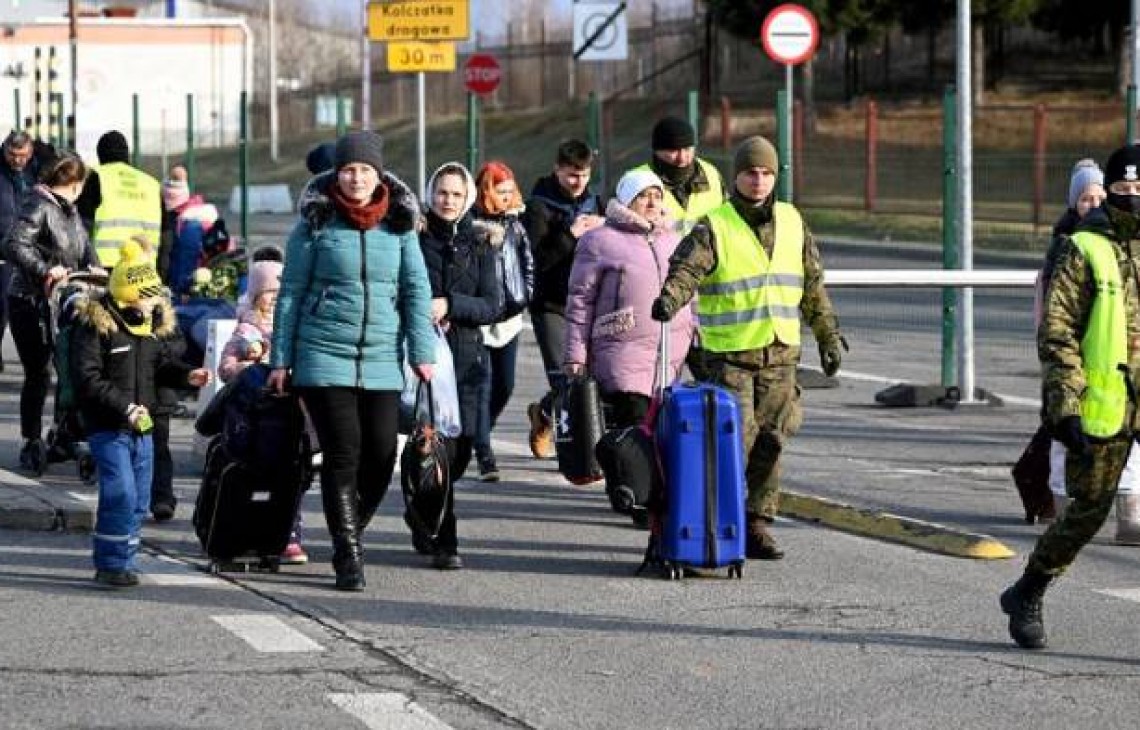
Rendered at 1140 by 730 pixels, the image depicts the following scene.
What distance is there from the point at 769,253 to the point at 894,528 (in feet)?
5.48

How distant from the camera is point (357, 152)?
1013 cm

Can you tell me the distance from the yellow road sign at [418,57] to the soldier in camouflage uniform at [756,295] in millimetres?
18327

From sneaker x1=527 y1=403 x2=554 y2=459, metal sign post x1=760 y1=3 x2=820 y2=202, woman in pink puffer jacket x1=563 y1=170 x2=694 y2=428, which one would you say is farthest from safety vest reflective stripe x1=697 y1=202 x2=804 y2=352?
metal sign post x1=760 y1=3 x2=820 y2=202

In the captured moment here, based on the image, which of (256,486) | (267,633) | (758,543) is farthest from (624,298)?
(267,633)

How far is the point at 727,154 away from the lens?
45.8 m

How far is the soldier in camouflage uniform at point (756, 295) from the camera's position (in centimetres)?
1070

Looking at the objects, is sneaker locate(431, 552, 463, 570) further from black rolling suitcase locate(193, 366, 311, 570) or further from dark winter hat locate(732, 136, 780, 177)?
dark winter hat locate(732, 136, 780, 177)

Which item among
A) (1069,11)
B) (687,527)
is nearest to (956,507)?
(687,527)

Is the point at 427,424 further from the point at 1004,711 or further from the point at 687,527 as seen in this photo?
the point at 1004,711

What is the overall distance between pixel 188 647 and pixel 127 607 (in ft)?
3.00

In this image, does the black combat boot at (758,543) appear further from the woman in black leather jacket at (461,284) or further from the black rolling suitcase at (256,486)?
the black rolling suitcase at (256,486)

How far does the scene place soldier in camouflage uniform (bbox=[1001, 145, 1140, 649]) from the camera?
28.5 ft

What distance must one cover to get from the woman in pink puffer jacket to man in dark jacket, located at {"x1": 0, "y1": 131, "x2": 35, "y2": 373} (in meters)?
6.82

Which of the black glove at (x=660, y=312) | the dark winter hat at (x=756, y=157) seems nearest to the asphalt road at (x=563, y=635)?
the black glove at (x=660, y=312)
